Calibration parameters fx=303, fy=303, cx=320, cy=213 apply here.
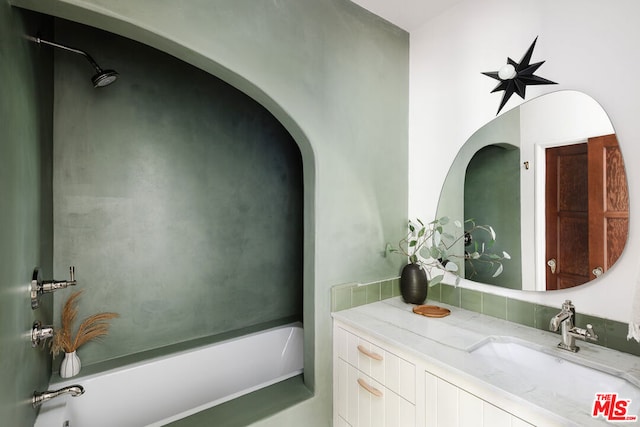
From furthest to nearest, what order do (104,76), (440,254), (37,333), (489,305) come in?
1. (440,254)
2. (489,305)
3. (104,76)
4. (37,333)

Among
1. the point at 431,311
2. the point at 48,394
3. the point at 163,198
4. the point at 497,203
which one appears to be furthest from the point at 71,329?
the point at 497,203

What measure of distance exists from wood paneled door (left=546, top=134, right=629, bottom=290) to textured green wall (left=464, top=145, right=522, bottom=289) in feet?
0.46

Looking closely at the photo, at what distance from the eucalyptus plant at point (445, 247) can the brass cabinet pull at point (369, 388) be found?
635mm

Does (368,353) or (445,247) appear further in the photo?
(445,247)

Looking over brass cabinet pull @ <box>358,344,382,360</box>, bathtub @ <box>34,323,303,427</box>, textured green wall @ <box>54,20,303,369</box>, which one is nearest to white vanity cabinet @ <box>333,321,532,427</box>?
brass cabinet pull @ <box>358,344,382,360</box>

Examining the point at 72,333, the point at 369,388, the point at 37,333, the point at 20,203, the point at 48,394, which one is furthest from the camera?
the point at 72,333

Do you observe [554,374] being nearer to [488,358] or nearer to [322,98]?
[488,358]

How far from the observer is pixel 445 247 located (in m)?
1.90

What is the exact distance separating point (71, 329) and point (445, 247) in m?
2.31

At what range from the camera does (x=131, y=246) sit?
6.51ft

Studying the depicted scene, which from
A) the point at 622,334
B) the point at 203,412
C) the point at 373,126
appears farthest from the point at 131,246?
the point at 622,334

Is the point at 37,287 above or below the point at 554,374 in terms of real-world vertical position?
above

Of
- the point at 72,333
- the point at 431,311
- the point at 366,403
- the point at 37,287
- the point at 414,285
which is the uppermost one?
the point at 37,287

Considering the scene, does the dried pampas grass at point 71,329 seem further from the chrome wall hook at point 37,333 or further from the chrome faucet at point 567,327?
the chrome faucet at point 567,327
